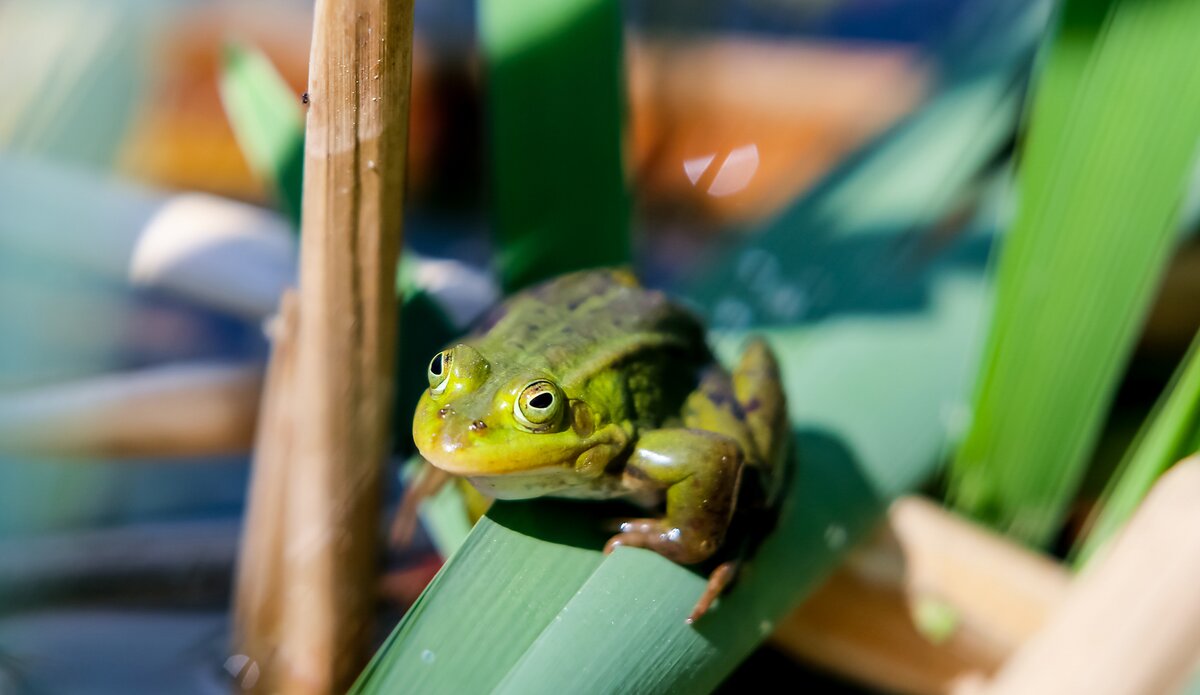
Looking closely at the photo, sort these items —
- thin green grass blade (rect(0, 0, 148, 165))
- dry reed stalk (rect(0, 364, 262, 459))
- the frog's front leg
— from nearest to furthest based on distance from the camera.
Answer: the frog's front leg < dry reed stalk (rect(0, 364, 262, 459)) < thin green grass blade (rect(0, 0, 148, 165))

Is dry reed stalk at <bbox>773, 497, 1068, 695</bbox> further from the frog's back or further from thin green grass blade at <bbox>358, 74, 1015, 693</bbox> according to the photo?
the frog's back

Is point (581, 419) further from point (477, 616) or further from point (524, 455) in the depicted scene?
point (477, 616)

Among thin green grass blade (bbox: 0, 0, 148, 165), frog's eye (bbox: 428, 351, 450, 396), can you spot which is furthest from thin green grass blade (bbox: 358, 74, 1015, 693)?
thin green grass blade (bbox: 0, 0, 148, 165)

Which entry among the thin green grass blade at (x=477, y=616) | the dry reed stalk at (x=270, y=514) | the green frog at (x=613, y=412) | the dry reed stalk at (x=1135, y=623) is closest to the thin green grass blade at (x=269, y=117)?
the dry reed stalk at (x=270, y=514)

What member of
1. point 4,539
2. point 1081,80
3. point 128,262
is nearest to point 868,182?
point 1081,80

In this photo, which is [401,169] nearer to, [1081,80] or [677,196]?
[1081,80]

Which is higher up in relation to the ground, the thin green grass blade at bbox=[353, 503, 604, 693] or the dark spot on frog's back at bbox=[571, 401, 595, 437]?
the dark spot on frog's back at bbox=[571, 401, 595, 437]

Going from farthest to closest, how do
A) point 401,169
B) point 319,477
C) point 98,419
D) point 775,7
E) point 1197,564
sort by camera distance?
point 775,7
point 98,419
point 319,477
point 401,169
point 1197,564
